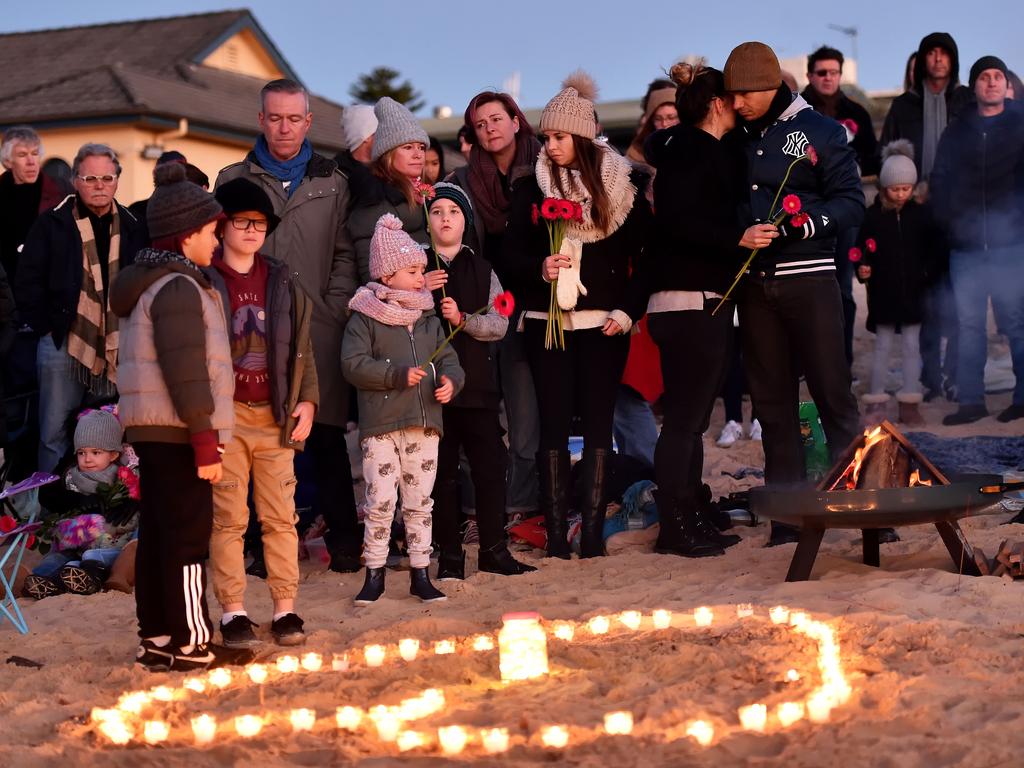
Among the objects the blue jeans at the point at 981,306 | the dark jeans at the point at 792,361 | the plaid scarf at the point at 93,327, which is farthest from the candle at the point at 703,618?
the blue jeans at the point at 981,306

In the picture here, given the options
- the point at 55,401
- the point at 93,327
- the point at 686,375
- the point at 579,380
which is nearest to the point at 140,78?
the point at 93,327

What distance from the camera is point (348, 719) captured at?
4211 mm

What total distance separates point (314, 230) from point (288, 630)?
7.29 ft

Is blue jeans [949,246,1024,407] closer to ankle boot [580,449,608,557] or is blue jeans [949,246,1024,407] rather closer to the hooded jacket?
the hooded jacket

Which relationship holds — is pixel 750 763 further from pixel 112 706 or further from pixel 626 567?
pixel 626 567

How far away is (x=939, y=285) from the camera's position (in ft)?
33.8

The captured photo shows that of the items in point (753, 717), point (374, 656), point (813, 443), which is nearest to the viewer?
point (753, 717)

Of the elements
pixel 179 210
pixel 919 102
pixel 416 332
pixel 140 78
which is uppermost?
pixel 140 78

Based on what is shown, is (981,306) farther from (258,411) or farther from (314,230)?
(258,411)

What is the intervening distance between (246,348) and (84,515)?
7.79 feet

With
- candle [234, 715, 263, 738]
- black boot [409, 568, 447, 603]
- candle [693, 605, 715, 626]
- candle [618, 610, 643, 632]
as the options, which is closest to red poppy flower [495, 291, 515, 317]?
black boot [409, 568, 447, 603]

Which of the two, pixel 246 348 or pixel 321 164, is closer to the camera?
pixel 246 348

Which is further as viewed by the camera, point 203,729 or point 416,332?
point 416,332

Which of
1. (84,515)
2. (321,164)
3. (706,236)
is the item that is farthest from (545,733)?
(84,515)
